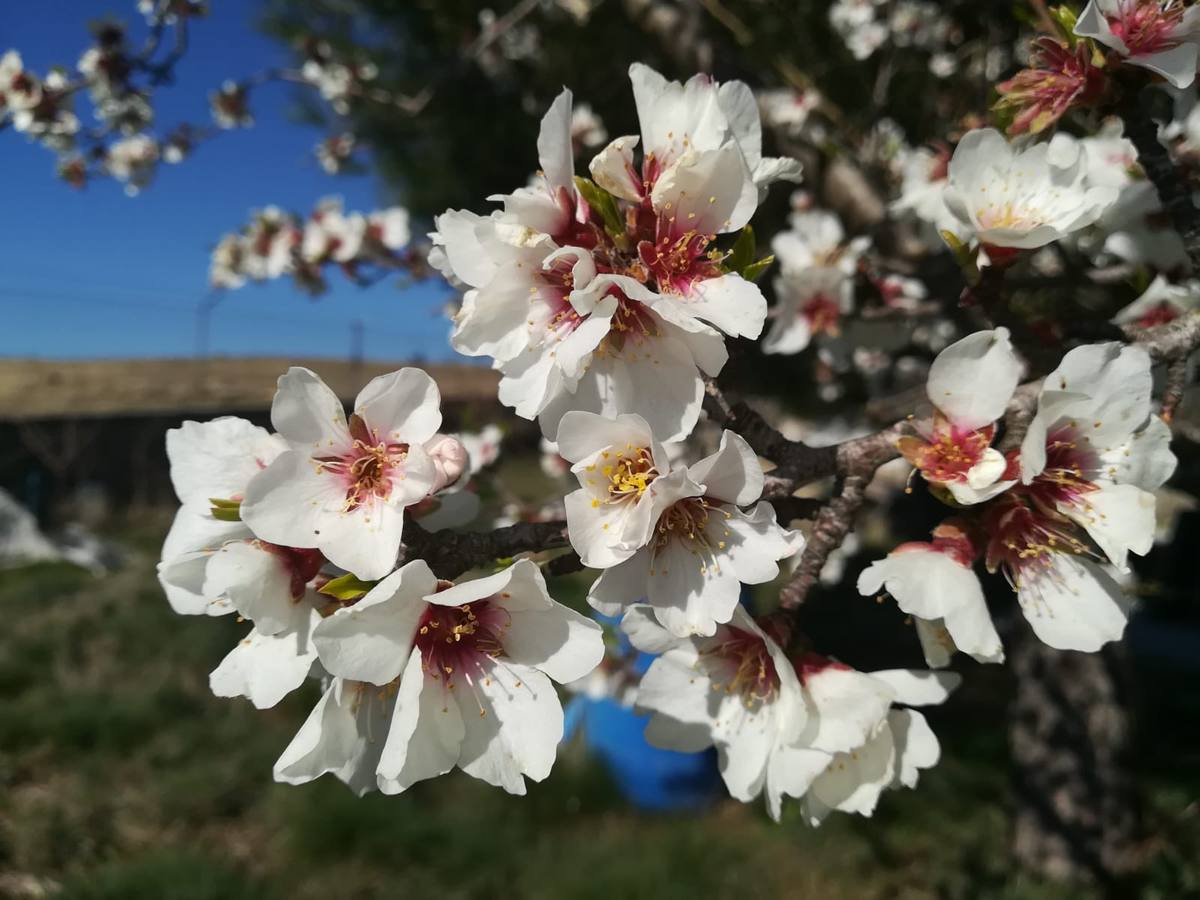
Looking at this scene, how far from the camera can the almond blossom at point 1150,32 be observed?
0.91 meters

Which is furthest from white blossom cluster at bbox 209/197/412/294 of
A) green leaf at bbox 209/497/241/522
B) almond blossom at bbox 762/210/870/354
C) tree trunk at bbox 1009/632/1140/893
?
tree trunk at bbox 1009/632/1140/893

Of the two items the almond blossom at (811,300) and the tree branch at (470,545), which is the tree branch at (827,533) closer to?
the tree branch at (470,545)

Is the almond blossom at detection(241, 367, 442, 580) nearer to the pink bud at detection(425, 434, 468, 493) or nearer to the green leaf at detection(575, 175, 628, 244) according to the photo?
the pink bud at detection(425, 434, 468, 493)

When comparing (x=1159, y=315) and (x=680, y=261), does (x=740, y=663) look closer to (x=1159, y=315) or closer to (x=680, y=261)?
(x=680, y=261)

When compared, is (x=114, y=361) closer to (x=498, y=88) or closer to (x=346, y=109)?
(x=498, y=88)

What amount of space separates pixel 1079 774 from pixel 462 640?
318 cm

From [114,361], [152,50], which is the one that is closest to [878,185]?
[152,50]

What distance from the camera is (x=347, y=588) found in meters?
0.80

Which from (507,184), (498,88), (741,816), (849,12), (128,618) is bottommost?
(741,816)

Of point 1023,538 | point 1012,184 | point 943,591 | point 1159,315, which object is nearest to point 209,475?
point 943,591

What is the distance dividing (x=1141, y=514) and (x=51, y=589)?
709 cm

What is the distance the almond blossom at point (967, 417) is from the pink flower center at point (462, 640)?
19.0 inches

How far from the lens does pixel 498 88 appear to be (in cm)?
555

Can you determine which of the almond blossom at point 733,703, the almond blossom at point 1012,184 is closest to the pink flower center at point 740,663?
the almond blossom at point 733,703
